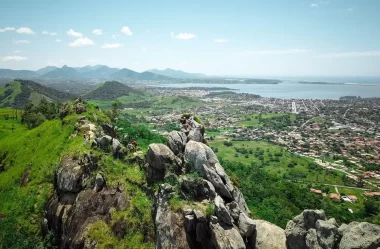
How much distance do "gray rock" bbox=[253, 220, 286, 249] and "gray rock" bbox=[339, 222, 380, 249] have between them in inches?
179

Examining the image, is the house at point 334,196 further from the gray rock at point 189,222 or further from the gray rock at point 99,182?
the gray rock at point 99,182

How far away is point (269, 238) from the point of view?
62.1ft

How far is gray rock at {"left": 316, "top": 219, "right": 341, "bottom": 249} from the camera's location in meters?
15.7

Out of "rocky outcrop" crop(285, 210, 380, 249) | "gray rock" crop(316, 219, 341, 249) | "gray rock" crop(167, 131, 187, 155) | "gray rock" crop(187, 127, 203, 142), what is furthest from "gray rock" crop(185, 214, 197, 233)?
"gray rock" crop(187, 127, 203, 142)

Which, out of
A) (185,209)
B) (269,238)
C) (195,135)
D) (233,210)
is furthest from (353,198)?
(185,209)

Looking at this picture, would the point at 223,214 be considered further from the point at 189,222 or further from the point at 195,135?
the point at 195,135

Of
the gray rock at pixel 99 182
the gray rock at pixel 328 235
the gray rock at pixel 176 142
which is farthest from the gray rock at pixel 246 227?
the gray rock at pixel 99 182

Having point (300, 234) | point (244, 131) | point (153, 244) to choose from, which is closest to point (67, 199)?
point (153, 244)

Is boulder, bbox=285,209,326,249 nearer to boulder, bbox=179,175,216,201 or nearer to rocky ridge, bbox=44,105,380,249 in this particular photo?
rocky ridge, bbox=44,105,380,249

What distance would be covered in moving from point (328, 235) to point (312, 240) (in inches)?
43.7

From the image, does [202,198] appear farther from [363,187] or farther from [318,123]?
[318,123]

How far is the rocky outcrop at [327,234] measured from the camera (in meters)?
14.4

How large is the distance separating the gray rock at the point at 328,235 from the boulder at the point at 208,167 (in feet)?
→ 22.9

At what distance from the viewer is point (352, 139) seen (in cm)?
13538
